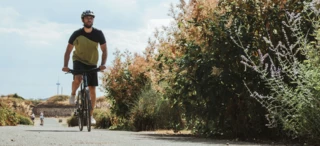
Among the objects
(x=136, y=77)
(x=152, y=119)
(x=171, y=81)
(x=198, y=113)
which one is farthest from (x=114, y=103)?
(x=198, y=113)

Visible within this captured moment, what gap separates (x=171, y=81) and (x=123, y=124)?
7828 mm

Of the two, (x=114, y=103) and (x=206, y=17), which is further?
(x=114, y=103)

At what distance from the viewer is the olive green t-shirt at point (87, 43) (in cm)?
990

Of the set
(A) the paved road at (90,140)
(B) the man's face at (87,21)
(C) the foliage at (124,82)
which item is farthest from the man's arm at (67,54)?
(C) the foliage at (124,82)

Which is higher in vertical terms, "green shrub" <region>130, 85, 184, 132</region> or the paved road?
"green shrub" <region>130, 85, 184, 132</region>

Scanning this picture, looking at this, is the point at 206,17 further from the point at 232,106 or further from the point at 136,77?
the point at 136,77

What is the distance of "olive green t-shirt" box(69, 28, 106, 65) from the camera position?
990 centimetres

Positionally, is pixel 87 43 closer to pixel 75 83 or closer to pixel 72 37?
pixel 72 37

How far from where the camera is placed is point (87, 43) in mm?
9898

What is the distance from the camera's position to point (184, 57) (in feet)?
34.4

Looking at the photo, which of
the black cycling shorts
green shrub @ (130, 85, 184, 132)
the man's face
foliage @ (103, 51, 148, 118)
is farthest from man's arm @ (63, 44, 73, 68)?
foliage @ (103, 51, 148, 118)

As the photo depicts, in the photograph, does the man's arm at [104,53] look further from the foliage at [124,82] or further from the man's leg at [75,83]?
the foliage at [124,82]

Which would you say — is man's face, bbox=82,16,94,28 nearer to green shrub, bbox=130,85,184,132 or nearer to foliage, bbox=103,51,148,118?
green shrub, bbox=130,85,184,132

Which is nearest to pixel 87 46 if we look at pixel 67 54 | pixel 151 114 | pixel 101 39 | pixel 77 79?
pixel 101 39
